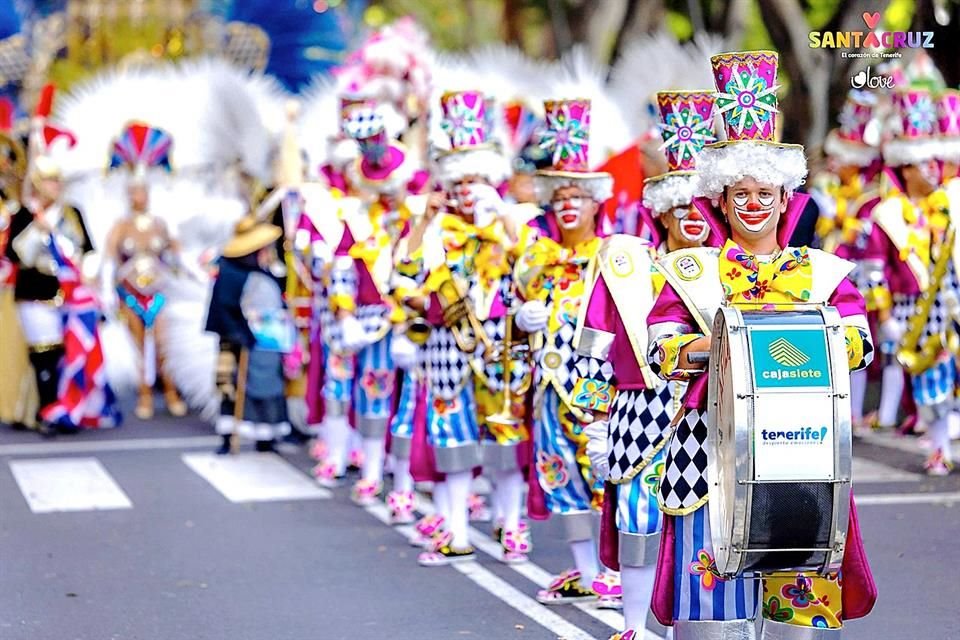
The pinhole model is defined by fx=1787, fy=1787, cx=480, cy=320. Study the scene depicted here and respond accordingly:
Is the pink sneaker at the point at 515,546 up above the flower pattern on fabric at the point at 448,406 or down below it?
below

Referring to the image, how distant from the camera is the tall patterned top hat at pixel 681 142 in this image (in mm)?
6715

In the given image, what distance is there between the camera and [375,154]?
1052 centimetres

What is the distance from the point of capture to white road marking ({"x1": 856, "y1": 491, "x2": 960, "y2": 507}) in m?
10.5

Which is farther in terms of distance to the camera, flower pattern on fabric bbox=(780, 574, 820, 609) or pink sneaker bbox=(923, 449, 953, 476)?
pink sneaker bbox=(923, 449, 953, 476)

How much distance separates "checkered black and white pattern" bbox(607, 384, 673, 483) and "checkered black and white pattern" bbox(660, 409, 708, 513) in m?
0.74

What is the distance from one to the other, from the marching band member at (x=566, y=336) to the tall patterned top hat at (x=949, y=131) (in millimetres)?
4144

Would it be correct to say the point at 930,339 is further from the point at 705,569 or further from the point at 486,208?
A: the point at 705,569

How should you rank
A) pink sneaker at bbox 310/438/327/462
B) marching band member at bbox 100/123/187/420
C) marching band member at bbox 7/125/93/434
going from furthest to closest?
marching band member at bbox 100/123/187/420
marching band member at bbox 7/125/93/434
pink sneaker at bbox 310/438/327/462

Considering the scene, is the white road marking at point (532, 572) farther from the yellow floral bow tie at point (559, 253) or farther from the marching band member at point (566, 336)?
the yellow floral bow tie at point (559, 253)

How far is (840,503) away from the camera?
16.4 feet

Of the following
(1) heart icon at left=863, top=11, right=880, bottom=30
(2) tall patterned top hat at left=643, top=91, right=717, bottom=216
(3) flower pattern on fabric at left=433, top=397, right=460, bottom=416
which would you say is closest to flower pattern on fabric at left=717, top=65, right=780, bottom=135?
(2) tall patterned top hat at left=643, top=91, right=717, bottom=216

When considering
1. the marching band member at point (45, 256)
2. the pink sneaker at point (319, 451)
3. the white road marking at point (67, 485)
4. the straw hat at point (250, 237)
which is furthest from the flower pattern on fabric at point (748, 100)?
the marching band member at point (45, 256)

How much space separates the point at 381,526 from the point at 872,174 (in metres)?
6.38

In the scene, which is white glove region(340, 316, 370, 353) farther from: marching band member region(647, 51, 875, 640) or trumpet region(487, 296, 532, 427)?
marching band member region(647, 51, 875, 640)
